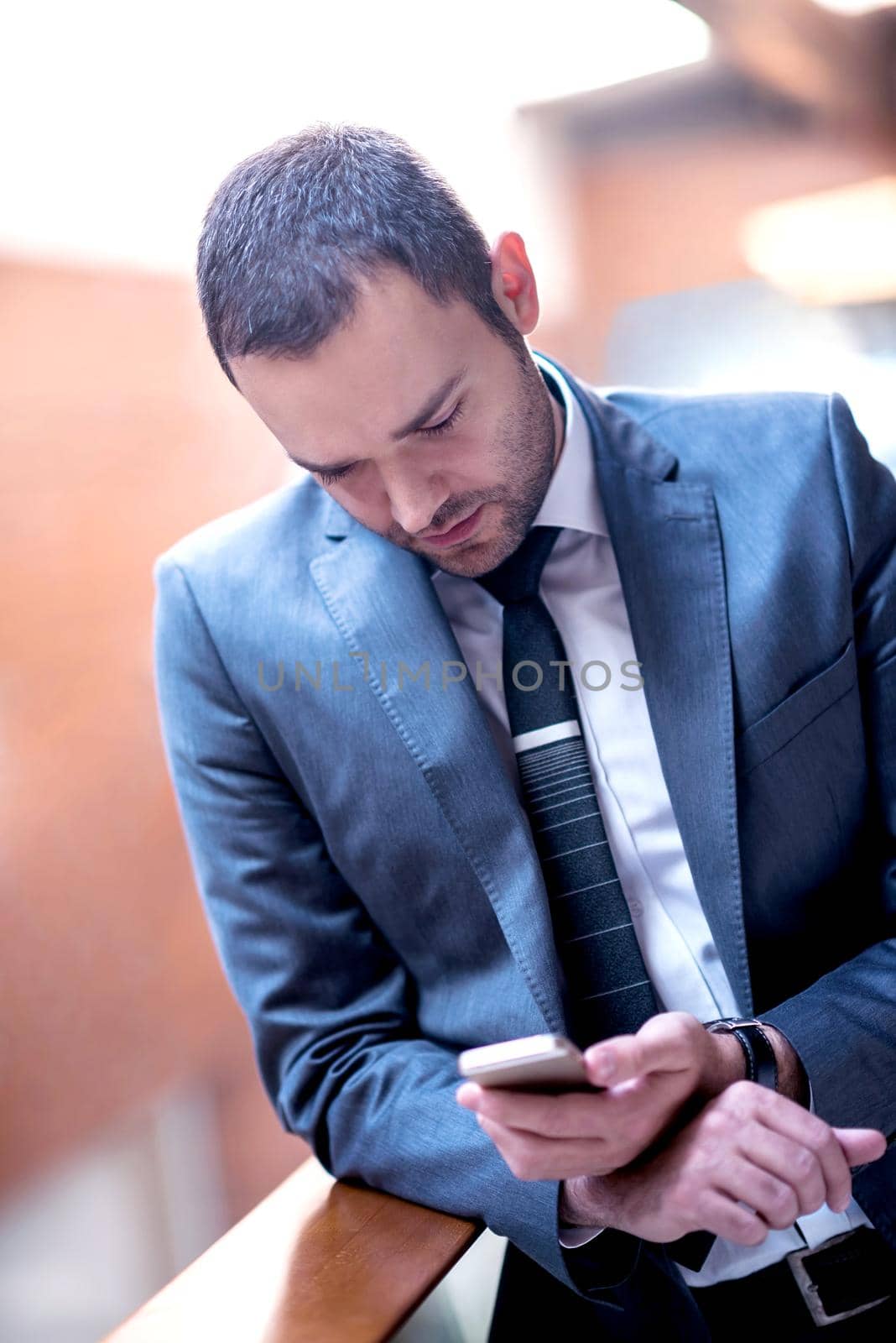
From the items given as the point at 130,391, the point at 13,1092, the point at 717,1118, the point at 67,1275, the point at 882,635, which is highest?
the point at 130,391

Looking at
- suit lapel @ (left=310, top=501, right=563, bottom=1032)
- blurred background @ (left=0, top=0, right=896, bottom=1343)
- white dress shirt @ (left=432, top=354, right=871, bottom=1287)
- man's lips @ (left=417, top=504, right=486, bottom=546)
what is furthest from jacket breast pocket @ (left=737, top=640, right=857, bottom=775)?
blurred background @ (left=0, top=0, right=896, bottom=1343)

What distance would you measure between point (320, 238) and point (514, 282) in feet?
0.78

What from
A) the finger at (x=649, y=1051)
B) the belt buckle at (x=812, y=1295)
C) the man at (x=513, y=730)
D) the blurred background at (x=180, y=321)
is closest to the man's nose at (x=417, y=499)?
the man at (x=513, y=730)

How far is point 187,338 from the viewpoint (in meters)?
1.86

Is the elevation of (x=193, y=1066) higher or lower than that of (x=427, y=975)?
lower

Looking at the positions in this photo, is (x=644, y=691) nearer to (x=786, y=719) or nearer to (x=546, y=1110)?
(x=786, y=719)

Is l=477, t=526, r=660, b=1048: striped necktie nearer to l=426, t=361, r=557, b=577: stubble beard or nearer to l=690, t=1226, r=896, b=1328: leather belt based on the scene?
l=426, t=361, r=557, b=577: stubble beard

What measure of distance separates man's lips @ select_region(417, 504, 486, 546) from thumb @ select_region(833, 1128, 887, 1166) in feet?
2.12

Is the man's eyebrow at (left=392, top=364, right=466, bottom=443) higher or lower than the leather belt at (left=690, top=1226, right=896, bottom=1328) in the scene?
higher

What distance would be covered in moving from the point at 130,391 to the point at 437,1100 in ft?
3.88

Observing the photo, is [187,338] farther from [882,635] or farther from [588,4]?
[882,635]

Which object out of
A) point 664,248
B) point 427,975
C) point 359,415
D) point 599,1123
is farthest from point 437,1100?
point 664,248

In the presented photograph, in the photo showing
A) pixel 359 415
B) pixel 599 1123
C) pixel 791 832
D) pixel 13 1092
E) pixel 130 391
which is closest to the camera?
pixel 599 1123

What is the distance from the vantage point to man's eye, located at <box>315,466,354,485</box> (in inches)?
44.3
